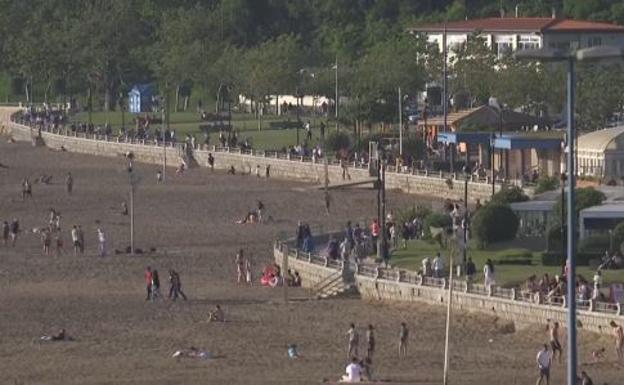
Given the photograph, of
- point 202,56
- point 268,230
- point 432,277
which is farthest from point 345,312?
point 202,56

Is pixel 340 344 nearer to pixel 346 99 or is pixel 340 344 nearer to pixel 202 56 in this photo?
pixel 346 99

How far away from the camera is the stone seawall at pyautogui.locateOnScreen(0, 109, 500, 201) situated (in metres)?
66.1

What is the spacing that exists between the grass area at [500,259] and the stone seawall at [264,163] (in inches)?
529

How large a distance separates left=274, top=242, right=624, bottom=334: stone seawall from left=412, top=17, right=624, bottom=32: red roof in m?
50.2

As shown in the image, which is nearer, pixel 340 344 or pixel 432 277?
pixel 340 344

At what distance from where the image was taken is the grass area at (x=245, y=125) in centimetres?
8481

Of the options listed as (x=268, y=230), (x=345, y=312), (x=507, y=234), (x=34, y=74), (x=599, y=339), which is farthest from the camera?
(x=34, y=74)

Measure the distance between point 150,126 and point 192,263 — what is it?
1743 inches

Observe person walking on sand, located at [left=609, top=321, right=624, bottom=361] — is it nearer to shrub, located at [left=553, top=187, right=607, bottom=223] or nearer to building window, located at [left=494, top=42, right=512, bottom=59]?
shrub, located at [left=553, top=187, right=607, bottom=223]

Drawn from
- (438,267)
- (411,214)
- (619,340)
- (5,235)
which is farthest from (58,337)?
(5,235)

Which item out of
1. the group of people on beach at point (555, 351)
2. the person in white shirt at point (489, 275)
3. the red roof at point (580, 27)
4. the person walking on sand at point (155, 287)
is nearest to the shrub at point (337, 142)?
the red roof at point (580, 27)

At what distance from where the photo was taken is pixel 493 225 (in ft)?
161

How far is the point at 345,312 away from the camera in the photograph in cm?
4309

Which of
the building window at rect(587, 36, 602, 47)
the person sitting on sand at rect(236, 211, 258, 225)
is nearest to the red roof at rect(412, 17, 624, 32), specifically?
the building window at rect(587, 36, 602, 47)
